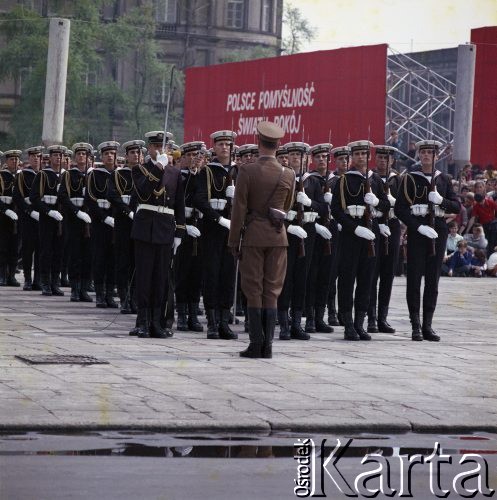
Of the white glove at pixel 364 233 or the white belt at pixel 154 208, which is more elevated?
the white belt at pixel 154 208

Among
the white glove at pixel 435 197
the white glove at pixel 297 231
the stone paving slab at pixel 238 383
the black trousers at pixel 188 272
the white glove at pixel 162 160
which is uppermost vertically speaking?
the white glove at pixel 162 160

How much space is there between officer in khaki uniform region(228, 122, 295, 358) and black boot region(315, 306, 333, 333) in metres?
3.32

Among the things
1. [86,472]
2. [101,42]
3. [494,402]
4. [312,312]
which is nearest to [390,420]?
[494,402]

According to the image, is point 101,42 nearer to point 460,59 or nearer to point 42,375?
point 460,59

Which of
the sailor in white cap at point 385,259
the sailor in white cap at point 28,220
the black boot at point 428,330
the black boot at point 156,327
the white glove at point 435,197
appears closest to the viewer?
the black boot at point 156,327

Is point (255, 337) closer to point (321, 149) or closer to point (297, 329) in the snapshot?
point (297, 329)

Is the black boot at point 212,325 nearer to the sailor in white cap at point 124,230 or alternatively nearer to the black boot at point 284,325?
the black boot at point 284,325

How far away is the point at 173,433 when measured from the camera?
29.9ft

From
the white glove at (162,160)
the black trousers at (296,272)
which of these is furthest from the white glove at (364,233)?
the white glove at (162,160)

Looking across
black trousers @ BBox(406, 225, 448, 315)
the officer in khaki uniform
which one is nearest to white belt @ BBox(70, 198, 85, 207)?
black trousers @ BBox(406, 225, 448, 315)

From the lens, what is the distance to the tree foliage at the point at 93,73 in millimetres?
64688

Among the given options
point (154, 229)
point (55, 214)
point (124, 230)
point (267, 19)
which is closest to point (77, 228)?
point (55, 214)

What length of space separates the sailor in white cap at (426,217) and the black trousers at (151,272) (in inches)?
97.0

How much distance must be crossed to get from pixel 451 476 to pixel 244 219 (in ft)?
17.4
